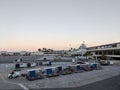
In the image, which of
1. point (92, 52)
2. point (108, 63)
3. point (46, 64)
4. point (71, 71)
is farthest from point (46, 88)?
point (92, 52)

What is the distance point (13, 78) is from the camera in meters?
33.4

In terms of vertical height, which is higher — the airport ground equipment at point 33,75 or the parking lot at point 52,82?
the airport ground equipment at point 33,75

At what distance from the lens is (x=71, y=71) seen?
39.9 metres

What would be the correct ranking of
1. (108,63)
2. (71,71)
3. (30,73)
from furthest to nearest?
1. (108,63)
2. (71,71)
3. (30,73)

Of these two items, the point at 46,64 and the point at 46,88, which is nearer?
the point at 46,88

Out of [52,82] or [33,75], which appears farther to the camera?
[33,75]

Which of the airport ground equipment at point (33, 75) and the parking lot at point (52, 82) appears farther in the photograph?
the airport ground equipment at point (33, 75)

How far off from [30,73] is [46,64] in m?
28.3

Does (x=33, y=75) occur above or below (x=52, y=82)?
above

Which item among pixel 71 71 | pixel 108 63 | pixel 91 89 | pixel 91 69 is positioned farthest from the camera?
pixel 108 63

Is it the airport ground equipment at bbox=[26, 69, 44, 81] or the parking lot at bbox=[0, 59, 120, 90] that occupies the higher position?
the airport ground equipment at bbox=[26, 69, 44, 81]

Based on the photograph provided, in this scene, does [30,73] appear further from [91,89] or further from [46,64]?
[46,64]

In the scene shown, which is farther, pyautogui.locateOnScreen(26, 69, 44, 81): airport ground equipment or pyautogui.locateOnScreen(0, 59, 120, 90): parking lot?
pyautogui.locateOnScreen(26, 69, 44, 81): airport ground equipment

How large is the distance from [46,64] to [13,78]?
2758 centimetres
